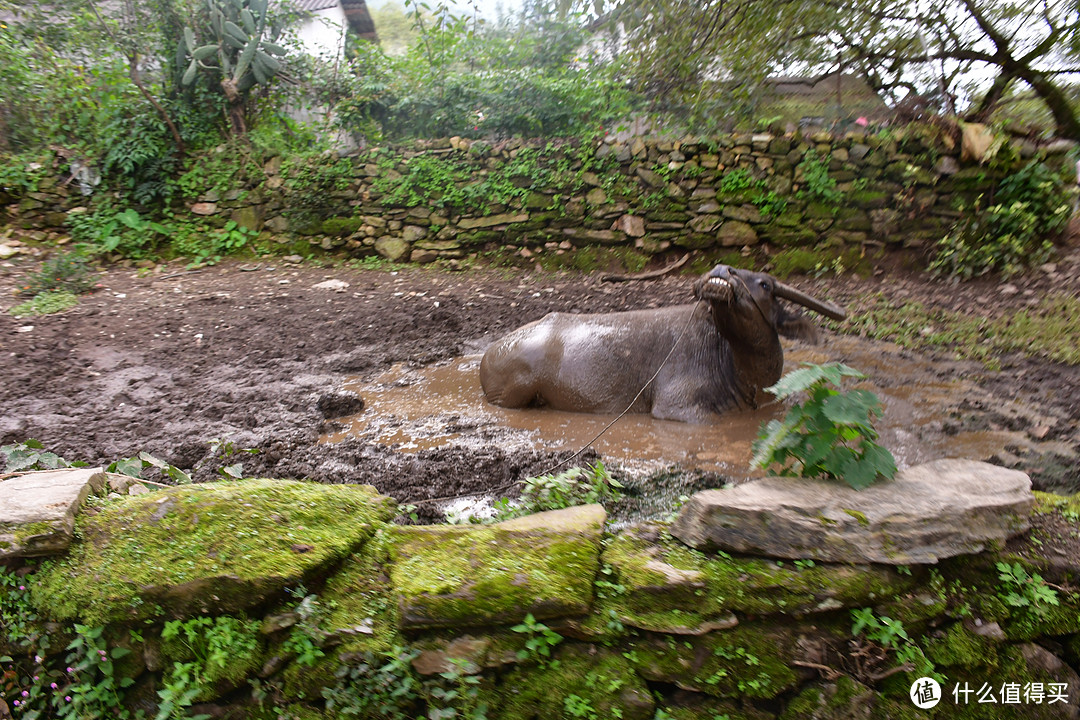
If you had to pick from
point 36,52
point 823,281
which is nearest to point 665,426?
point 823,281

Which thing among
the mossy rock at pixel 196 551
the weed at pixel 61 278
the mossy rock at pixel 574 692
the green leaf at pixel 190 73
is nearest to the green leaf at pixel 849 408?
the mossy rock at pixel 574 692

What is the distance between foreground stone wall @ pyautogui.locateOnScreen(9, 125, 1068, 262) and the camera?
30.3ft

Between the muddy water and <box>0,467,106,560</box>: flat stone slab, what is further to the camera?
the muddy water

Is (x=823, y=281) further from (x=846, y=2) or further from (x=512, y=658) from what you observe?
(x=512, y=658)

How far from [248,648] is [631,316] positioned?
14.1ft

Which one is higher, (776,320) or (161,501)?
(776,320)

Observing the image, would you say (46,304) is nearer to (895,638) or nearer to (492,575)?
(492,575)

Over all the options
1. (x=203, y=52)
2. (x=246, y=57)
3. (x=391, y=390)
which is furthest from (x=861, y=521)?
(x=203, y=52)

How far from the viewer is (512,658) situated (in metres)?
2.04

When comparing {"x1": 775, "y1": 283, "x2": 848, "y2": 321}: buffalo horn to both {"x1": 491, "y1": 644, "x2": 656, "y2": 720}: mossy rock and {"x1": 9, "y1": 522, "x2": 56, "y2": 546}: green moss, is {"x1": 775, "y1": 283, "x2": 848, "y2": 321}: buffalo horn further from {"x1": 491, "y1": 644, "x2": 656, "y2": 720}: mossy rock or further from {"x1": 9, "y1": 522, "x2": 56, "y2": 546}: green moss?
{"x1": 9, "y1": 522, "x2": 56, "y2": 546}: green moss

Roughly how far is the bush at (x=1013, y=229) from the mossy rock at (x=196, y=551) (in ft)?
30.0

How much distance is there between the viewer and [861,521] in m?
2.17

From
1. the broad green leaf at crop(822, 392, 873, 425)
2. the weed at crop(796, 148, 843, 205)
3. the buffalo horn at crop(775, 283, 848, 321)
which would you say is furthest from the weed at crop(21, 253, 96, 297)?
the weed at crop(796, 148, 843, 205)

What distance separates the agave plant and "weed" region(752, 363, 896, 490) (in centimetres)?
1192
